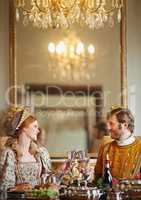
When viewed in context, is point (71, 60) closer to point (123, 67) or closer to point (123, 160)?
point (123, 67)

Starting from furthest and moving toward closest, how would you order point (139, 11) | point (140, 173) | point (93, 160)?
point (139, 11) < point (93, 160) < point (140, 173)

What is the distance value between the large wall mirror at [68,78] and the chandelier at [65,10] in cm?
19

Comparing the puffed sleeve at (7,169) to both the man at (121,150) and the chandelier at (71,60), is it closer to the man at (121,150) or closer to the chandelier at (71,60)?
the man at (121,150)

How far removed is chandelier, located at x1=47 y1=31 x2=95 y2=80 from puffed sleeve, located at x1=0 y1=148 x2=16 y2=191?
2102mm

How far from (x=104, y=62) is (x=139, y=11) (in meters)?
0.73

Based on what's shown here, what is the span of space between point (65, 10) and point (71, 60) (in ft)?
3.49

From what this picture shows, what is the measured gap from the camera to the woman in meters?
3.85

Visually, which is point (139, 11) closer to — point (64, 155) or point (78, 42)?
point (78, 42)

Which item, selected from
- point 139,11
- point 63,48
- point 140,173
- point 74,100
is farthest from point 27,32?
point 140,173

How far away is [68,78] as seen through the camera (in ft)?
19.3

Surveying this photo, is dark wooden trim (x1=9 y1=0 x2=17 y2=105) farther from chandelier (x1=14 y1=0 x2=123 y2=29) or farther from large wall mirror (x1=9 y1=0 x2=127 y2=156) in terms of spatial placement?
chandelier (x1=14 y1=0 x2=123 y2=29)

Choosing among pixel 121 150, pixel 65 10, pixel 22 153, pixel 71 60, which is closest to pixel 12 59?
pixel 71 60

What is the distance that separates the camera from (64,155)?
5824 millimetres

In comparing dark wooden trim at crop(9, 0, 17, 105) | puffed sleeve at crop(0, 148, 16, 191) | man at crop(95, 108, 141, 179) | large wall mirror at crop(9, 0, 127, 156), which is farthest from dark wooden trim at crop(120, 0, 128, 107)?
puffed sleeve at crop(0, 148, 16, 191)
